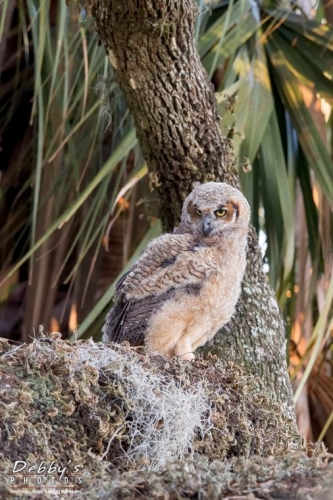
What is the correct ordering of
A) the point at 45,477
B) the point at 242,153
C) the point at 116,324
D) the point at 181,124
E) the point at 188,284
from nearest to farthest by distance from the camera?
the point at 45,477 < the point at 188,284 < the point at 116,324 < the point at 181,124 < the point at 242,153

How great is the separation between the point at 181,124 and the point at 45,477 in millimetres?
1975

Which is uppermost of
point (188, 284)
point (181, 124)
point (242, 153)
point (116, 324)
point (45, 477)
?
point (181, 124)

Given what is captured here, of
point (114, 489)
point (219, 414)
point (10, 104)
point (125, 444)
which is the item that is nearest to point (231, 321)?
point (219, 414)

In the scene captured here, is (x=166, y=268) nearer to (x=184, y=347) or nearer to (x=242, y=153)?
(x=184, y=347)

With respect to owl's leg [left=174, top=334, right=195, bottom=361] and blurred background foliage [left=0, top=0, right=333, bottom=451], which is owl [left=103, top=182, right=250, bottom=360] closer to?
owl's leg [left=174, top=334, right=195, bottom=361]

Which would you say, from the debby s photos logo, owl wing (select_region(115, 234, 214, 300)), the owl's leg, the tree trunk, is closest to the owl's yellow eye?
owl wing (select_region(115, 234, 214, 300))

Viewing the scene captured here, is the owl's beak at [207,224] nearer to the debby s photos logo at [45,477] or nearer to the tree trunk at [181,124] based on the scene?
the tree trunk at [181,124]

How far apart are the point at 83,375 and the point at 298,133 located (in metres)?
2.33

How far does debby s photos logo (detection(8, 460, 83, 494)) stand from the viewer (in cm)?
228

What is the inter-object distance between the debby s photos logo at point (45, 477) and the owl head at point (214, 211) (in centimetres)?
143

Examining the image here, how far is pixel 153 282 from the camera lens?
12.2 feet

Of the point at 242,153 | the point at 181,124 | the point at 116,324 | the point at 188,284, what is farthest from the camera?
the point at 242,153

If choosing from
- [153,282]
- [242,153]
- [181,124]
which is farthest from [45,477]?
[242,153]

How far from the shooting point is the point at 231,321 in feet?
13.5
